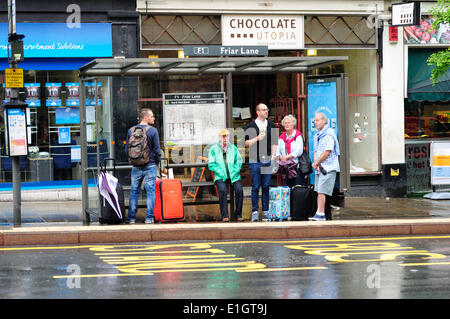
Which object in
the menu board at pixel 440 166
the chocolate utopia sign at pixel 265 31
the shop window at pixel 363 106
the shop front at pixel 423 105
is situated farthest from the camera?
the shop front at pixel 423 105

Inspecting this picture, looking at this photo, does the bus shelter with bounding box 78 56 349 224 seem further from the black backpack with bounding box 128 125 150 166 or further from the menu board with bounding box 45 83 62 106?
the menu board with bounding box 45 83 62 106

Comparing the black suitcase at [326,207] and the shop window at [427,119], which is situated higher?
the shop window at [427,119]

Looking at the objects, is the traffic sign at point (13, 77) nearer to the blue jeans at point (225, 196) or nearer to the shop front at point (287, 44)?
the blue jeans at point (225, 196)

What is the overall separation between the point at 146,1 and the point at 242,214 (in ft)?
17.0

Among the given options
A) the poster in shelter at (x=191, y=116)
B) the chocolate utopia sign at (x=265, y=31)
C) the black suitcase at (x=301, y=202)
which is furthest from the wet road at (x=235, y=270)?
the chocolate utopia sign at (x=265, y=31)

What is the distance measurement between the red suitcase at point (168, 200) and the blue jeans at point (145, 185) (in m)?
0.12

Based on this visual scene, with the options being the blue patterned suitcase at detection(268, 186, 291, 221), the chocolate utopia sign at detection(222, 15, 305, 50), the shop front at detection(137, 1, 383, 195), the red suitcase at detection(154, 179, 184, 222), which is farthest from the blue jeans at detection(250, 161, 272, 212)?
the chocolate utopia sign at detection(222, 15, 305, 50)

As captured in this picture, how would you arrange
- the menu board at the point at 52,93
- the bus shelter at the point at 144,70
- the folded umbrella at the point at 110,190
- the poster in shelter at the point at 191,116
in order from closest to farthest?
the folded umbrella at the point at 110,190 → the bus shelter at the point at 144,70 → the poster in shelter at the point at 191,116 → the menu board at the point at 52,93

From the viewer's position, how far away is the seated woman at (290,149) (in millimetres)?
13438

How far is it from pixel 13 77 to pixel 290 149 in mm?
4623

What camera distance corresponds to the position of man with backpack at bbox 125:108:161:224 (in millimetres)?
12758

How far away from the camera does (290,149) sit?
1352 centimetres

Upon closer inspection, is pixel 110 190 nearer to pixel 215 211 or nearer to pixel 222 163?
pixel 222 163

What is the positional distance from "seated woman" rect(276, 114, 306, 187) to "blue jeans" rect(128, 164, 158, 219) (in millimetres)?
2178
